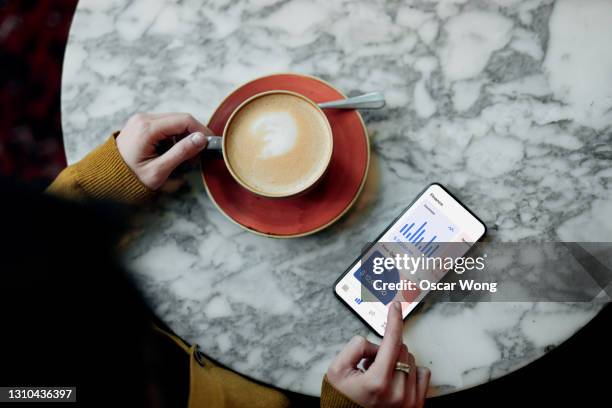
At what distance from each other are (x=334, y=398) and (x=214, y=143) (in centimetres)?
45

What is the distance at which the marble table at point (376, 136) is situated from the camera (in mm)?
838

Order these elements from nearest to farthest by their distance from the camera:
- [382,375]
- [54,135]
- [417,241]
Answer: [382,375], [417,241], [54,135]

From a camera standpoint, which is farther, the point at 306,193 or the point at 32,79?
the point at 32,79

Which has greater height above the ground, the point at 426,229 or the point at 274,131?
the point at 274,131

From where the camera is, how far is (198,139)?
81cm

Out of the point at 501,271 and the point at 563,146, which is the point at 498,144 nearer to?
the point at 563,146

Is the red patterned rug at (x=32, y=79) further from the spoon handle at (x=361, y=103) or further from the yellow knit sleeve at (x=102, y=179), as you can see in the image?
the spoon handle at (x=361, y=103)

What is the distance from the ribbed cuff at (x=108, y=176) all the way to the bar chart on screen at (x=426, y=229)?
454 mm

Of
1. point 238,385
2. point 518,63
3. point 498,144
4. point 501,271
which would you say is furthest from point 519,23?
point 238,385

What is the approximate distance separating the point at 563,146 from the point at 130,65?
80 cm

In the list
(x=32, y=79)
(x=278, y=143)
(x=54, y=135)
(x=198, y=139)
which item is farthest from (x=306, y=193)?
(x=32, y=79)

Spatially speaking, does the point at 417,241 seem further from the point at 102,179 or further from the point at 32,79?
the point at 32,79

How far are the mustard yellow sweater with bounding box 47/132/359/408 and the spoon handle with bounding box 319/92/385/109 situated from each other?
350mm

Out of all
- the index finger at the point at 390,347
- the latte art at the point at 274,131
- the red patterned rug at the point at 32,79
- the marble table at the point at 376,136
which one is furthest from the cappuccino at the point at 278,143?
the red patterned rug at the point at 32,79
